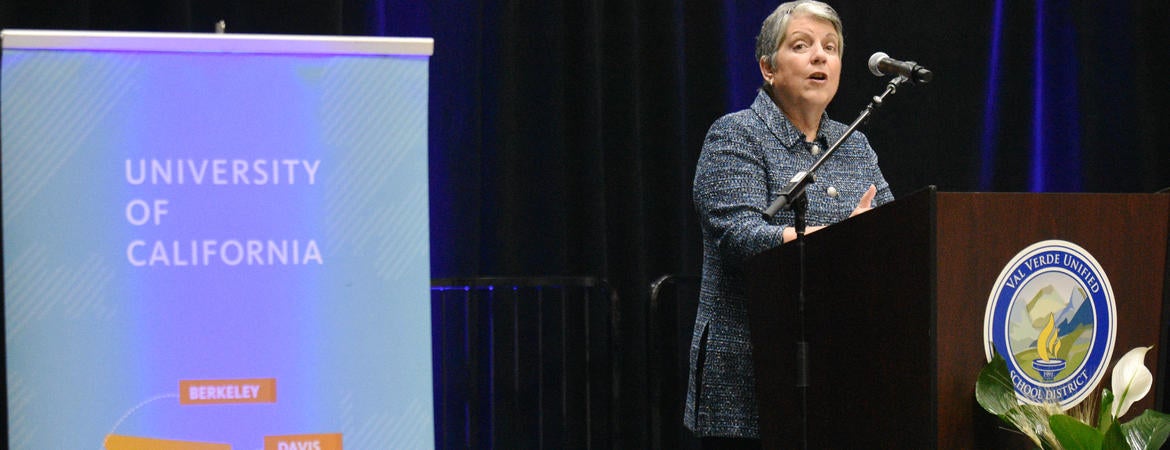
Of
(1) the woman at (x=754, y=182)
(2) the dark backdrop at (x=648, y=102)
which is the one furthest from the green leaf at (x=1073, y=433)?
(2) the dark backdrop at (x=648, y=102)

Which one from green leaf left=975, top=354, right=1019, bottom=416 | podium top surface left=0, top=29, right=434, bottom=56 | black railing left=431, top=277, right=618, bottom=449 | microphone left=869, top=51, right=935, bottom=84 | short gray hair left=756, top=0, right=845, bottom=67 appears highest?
short gray hair left=756, top=0, right=845, bottom=67

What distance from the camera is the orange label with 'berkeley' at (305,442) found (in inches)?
59.8

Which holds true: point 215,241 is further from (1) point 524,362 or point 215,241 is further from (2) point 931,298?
(1) point 524,362

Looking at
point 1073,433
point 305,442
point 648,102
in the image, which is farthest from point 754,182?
point 648,102

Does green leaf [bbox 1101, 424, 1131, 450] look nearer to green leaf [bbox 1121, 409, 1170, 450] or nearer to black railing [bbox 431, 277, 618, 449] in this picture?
green leaf [bbox 1121, 409, 1170, 450]

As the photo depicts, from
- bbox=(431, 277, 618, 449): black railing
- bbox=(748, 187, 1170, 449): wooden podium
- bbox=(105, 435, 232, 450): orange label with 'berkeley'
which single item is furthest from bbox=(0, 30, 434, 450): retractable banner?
bbox=(431, 277, 618, 449): black railing

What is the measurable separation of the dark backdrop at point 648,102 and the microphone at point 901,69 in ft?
4.31

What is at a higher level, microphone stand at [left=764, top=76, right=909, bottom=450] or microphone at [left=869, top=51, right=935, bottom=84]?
microphone at [left=869, top=51, right=935, bottom=84]

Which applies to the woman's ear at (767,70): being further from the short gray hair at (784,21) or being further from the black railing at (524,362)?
the black railing at (524,362)

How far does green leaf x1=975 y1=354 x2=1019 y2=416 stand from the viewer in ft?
5.47

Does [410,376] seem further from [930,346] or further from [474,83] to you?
[474,83]

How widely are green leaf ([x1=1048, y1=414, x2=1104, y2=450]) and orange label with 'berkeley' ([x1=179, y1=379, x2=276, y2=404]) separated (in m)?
1.08

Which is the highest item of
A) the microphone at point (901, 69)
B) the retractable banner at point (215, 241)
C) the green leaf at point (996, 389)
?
the microphone at point (901, 69)

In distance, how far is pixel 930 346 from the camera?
170 centimetres
